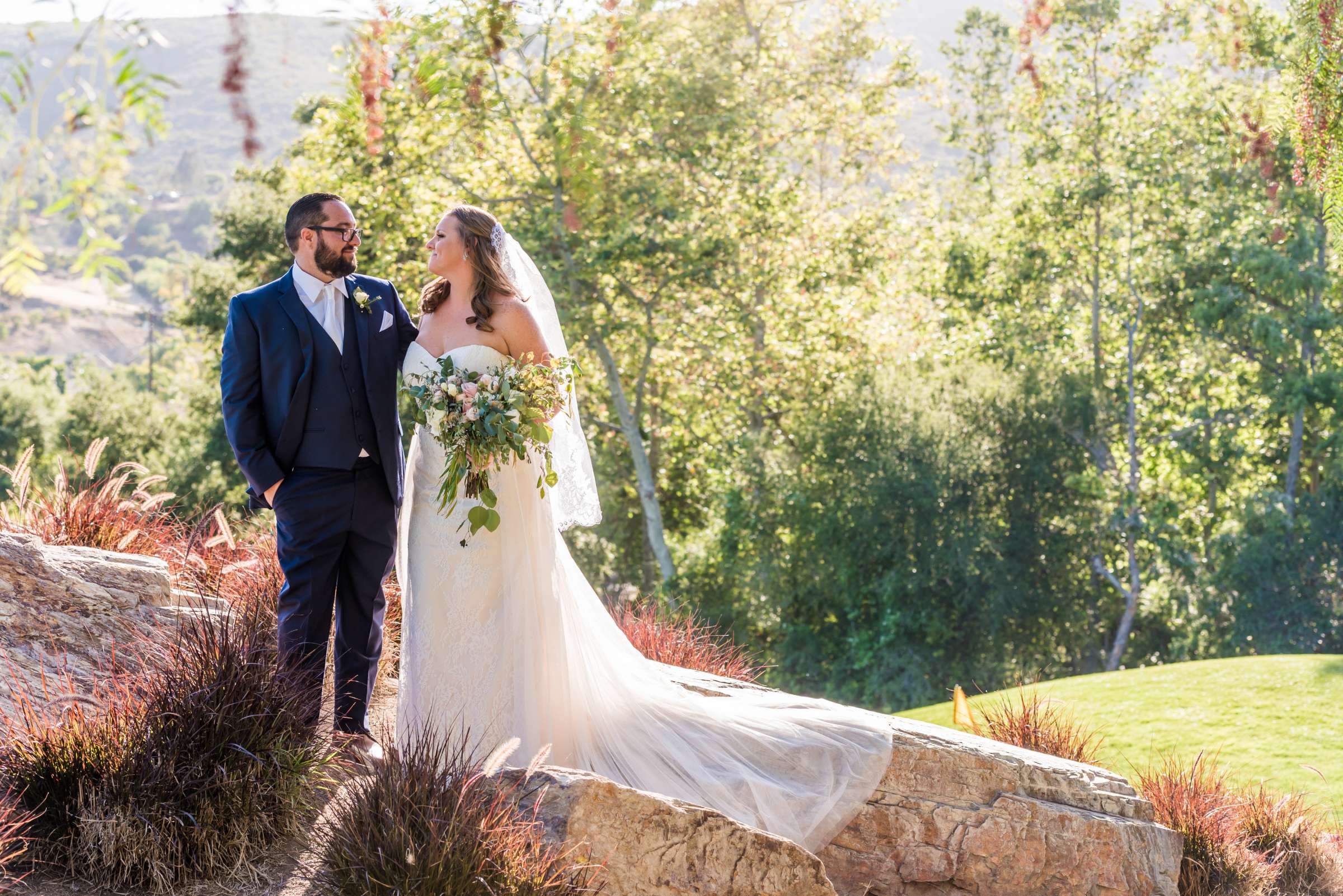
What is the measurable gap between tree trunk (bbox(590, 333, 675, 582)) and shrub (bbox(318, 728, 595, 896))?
15753 mm

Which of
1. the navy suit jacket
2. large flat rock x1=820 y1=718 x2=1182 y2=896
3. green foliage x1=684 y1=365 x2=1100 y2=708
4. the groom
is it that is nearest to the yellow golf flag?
large flat rock x1=820 y1=718 x2=1182 y2=896

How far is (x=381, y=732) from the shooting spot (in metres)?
5.34

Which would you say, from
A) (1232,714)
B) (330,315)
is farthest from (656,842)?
(1232,714)

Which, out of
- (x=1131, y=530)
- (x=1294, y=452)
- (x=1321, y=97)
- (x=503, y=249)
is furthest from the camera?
(x=1294, y=452)

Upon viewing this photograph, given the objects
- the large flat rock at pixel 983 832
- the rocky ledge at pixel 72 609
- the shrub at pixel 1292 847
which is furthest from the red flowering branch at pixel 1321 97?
the rocky ledge at pixel 72 609

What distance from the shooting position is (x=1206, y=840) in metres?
6.12

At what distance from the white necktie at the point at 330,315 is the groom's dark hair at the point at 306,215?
8.4 inches

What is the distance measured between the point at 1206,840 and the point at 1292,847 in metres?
0.97

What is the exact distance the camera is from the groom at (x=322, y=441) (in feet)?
15.1

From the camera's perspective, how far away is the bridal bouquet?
4672mm

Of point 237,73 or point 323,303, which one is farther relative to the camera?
point 323,303

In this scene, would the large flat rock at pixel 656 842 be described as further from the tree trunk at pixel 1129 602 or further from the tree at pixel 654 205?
the tree trunk at pixel 1129 602

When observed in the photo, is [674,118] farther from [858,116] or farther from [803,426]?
[858,116]

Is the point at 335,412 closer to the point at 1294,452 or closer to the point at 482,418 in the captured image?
the point at 482,418
